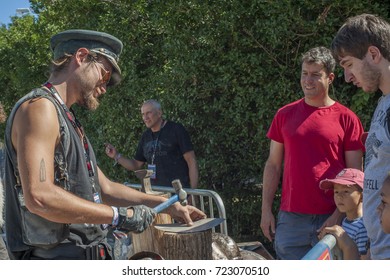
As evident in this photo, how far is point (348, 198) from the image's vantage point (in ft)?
11.4

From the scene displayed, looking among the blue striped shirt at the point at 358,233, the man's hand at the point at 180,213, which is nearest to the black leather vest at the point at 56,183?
the man's hand at the point at 180,213

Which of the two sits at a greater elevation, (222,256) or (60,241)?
(60,241)

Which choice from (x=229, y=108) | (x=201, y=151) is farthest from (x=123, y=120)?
(x=229, y=108)

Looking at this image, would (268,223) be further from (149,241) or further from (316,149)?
(149,241)

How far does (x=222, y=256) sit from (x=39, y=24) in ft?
30.0

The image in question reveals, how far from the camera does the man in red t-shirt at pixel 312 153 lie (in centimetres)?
381

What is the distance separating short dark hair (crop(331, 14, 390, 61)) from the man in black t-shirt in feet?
10.2

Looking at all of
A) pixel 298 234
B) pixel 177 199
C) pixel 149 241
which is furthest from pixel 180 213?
pixel 298 234

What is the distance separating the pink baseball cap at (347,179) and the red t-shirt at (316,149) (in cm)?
17

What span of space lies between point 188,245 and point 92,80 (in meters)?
1.05

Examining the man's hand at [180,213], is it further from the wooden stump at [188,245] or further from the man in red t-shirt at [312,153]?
the man in red t-shirt at [312,153]

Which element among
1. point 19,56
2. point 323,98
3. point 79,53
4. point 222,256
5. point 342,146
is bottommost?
point 222,256
